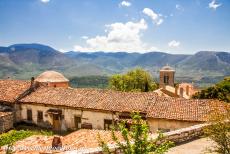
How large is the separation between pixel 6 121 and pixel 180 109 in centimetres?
1807

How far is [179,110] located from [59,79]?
97.3ft

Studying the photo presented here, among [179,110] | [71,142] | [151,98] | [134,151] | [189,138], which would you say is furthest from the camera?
[151,98]

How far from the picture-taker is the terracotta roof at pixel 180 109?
26.4 m

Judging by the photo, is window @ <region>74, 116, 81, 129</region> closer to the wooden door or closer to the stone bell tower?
the wooden door

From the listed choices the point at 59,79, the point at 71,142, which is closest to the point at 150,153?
the point at 71,142

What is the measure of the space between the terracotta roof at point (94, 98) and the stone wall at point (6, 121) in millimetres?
2470

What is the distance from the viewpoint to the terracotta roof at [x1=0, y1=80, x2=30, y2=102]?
35.8 metres

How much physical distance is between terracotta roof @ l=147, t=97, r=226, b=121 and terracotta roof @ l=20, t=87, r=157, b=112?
1072 millimetres

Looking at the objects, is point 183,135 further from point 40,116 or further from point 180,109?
point 40,116

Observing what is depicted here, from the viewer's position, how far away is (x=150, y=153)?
731 cm

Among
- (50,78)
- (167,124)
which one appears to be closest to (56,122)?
(167,124)

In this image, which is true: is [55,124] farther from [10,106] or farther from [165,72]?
[165,72]

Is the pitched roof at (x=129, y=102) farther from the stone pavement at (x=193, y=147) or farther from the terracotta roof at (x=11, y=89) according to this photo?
the stone pavement at (x=193, y=147)

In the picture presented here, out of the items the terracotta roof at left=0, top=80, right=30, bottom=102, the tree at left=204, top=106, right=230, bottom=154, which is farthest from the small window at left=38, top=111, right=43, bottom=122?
the tree at left=204, top=106, right=230, bottom=154
